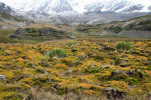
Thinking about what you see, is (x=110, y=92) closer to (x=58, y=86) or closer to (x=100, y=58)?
(x=58, y=86)

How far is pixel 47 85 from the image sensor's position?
12.0m

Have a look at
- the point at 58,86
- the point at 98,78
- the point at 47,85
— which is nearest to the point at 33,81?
the point at 47,85

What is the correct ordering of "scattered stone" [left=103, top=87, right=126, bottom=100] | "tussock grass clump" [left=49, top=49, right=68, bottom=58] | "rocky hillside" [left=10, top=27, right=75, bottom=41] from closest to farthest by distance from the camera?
1. "scattered stone" [left=103, top=87, right=126, bottom=100]
2. "tussock grass clump" [left=49, top=49, right=68, bottom=58]
3. "rocky hillside" [left=10, top=27, right=75, bottom=41]

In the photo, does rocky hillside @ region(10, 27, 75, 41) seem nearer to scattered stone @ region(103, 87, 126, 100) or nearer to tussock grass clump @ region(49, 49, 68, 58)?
tussock grass clump @ region(49, 49, 68, 58)

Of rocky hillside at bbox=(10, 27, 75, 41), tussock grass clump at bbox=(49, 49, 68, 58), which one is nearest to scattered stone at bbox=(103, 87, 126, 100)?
tussock grass clump at bbox=(49, 49, 68, 58)

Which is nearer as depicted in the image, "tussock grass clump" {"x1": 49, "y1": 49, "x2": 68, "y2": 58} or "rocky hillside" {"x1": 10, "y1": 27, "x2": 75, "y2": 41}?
"tussock grass clump" {"x1": 49, "y1": 49, "x2": 68, "y2": 58}

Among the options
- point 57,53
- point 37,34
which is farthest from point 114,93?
point 37,34

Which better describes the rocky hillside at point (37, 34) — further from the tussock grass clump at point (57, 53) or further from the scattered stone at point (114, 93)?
the scattered stone at point (114, 93)

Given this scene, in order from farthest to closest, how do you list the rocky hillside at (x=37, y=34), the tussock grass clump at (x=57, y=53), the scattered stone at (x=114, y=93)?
the rocky hillside at (x=37, y=34) < the tussock grass clump at (x=57, y=53) < the scattered stone at (x=114, y=93)

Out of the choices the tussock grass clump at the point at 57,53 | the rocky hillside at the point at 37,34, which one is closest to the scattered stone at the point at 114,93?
the tussock grass clump at the point at 57,53

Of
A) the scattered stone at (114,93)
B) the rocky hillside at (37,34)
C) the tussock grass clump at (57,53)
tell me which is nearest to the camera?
the scattered stone at (114,93)

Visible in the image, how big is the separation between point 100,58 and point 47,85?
1768 centimetres

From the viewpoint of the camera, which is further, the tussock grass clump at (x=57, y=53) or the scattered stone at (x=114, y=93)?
the tussock grass clump at (x=57, y=53)

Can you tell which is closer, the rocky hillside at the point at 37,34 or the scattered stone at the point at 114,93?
the scattered stone at the point at 114,93
